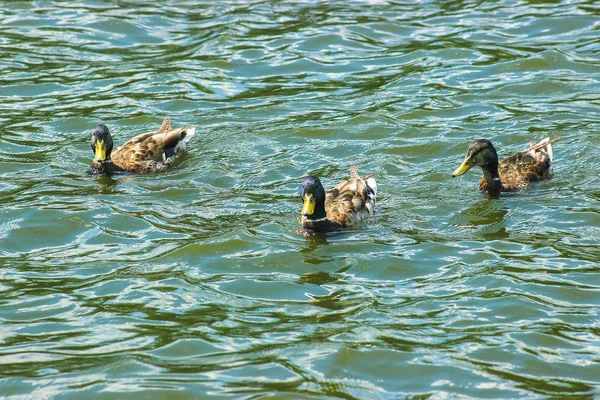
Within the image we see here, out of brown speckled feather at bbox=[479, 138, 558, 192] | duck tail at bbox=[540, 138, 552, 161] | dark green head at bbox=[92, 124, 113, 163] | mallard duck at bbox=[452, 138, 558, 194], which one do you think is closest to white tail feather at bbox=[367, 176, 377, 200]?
mallard duck at bbox=[452, 138, 558, 194]

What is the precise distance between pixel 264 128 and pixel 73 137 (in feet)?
8.96

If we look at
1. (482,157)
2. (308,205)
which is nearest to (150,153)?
(308,205)

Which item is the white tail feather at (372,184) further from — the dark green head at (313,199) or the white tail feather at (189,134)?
the white tail feather at (189,134)

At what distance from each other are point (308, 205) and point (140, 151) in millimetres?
3652

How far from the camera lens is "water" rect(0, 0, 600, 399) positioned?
28.0 feet

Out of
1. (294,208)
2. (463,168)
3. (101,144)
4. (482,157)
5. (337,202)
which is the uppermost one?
(101,144)

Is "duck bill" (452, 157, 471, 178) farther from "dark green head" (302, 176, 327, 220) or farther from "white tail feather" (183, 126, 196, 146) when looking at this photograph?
"white tail feather" (183, 126, 196, 146)

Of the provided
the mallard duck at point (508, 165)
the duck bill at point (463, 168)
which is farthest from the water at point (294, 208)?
the duck bill at point (463, 168)

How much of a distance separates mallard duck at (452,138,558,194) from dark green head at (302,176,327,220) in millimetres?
2071

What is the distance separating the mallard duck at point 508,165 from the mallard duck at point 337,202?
1.21m

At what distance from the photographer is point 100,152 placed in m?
13.9

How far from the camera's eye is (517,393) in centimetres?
802

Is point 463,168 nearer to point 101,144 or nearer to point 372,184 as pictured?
point 372,184

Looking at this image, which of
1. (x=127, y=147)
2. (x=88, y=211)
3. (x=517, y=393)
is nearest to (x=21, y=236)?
(x=88, y=211)
